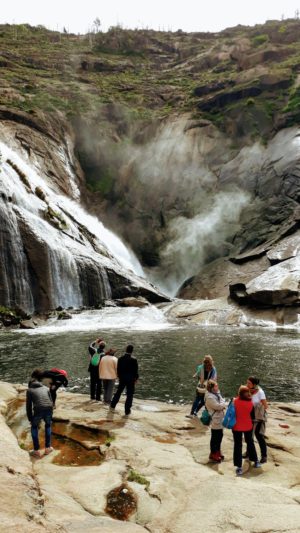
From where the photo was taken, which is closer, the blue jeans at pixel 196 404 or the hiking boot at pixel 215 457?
the hiking boot at pixel 215 457

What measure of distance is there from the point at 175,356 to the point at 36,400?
14424 millimetres

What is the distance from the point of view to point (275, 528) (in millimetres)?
5945

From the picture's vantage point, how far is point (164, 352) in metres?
24.7

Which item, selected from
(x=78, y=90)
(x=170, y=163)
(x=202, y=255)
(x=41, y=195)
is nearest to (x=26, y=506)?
(x=41, y=195)

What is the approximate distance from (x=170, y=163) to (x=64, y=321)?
1645 inches

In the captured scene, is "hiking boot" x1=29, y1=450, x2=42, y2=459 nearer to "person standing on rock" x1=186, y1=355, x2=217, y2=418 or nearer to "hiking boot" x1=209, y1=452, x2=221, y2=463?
"hiking boot" x1=209, y1=452, x2=221, y2=463

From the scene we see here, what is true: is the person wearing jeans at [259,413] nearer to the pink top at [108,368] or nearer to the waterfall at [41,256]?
the pink top at [108,368]

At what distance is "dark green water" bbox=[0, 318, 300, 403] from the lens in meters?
17.9

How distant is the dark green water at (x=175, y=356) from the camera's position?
1792 cm

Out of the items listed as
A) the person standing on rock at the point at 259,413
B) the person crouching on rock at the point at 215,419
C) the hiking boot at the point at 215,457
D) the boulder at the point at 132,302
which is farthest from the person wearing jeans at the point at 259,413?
the boulder at the point at 132,302

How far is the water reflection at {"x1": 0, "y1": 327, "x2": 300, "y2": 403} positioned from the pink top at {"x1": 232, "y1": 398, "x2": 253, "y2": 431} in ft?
22.3

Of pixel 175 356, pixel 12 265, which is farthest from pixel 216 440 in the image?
pixel 12 265

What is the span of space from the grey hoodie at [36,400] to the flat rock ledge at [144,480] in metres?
0.69

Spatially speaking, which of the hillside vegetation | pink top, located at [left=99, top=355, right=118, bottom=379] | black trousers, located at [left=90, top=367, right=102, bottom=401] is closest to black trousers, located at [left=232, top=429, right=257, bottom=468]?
pink top, located at [left=99, top=355, right=118, bottom=379]
